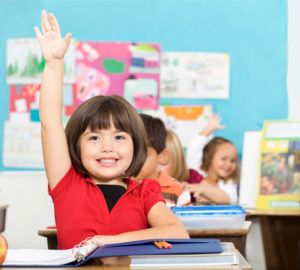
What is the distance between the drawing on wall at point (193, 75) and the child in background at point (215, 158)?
0.21 metres

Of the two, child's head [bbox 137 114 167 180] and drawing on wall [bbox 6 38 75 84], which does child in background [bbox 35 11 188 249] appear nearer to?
child's head [bbox 137 114 167 180]

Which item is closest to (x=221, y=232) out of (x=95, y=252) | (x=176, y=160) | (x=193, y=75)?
(x=95, y=252)

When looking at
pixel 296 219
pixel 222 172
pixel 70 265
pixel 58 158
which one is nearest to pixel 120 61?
pixel 222 172

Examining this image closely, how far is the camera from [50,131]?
6.28ft

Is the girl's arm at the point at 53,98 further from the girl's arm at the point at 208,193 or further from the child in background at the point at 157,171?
the girl's arm at the point at 208,193

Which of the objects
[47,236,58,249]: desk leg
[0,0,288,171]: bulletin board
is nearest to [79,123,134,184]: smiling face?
[47,236,58,249]: desk leg

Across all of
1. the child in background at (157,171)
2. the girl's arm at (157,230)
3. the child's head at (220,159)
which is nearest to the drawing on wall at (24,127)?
the child's head at (220,159)

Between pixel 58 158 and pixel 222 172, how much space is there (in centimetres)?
252

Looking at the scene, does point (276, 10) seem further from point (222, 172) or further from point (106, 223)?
point (106, 223)

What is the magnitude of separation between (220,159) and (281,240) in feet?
1.98

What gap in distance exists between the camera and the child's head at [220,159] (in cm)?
436

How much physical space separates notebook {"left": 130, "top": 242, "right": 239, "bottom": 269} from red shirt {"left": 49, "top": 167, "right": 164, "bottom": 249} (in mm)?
571

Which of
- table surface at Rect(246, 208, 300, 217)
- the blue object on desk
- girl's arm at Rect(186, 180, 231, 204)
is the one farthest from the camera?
girl's arm at Rect(186, 180, 231, 204)

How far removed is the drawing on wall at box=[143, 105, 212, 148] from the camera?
181 inches
